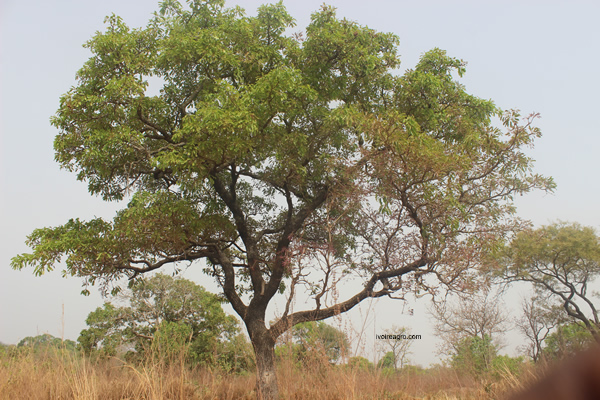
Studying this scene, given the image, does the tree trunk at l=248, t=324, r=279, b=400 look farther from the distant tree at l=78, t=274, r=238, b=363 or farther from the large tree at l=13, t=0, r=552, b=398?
the distant tree at l=78, t=274, r=238, b=363

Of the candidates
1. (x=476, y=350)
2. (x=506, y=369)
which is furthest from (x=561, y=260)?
(x=506, y=369)

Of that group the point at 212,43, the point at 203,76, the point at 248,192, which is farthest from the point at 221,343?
the point at 212,43

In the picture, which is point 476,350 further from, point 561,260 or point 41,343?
point 41,343

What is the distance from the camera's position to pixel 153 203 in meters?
8.85

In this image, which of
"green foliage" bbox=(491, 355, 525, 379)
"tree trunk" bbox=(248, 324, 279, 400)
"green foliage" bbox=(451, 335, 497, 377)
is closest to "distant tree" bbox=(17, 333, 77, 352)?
"tree trunk" bbox=(248, 324, 279, 400)

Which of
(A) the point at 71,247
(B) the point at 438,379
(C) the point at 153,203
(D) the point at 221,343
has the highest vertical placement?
(C) the point at 153,203

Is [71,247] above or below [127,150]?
below

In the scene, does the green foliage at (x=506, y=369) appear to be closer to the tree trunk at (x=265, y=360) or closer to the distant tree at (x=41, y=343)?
the tree trunk at (x=265, y=360)

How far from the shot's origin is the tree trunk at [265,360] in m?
8.69

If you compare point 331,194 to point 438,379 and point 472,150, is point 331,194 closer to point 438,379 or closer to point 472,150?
point 472,150

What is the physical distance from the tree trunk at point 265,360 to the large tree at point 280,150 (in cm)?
3

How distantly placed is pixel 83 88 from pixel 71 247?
3430mm

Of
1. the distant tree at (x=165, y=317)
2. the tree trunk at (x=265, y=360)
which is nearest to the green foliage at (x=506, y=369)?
the tree trunk at (x=265, y=360)

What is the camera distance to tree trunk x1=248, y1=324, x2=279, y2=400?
28.5 feet
